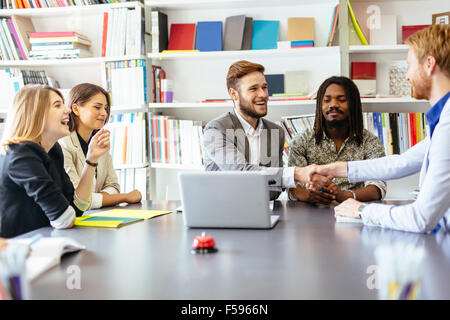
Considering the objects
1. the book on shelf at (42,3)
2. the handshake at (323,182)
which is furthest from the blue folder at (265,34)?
the handshake at (323,182)

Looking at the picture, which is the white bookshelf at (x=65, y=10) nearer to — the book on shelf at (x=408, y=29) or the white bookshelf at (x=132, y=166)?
the white bookshelf at (x=132, y=166)

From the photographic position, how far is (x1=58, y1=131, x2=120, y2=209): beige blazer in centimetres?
224

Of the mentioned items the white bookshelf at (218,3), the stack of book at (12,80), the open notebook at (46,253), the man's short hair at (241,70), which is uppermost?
the white bookshelf at (218,3)

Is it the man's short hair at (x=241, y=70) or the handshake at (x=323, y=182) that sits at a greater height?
the man's short hair at (x=241, y=70)

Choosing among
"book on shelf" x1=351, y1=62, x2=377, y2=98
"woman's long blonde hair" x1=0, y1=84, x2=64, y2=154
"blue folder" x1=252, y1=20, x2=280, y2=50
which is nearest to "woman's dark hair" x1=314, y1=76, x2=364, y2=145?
"book on shelf" x1=351, y1=62, x2=377, y2=98

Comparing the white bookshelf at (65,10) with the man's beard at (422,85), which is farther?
the white bookshelf at (65,10)

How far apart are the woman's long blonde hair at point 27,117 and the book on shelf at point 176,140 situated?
1.58 metres

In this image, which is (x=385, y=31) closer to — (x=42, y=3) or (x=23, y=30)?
(x=42, y=3)

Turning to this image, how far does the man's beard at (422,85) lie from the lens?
63.8 inches

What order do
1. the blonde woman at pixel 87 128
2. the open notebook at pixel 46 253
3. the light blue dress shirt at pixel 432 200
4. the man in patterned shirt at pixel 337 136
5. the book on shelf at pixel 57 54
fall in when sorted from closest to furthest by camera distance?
the open notebook at pixel 46 253
the light blue dress shirt at pixel 432 200
the blonde woman at pixel 87 128
the man in patterned shirt at pixel 337 136
the book on shelf at pixel 57 54

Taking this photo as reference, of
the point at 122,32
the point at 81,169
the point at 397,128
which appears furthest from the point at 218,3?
the point at 81,169

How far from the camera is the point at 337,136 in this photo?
277 centimetres
